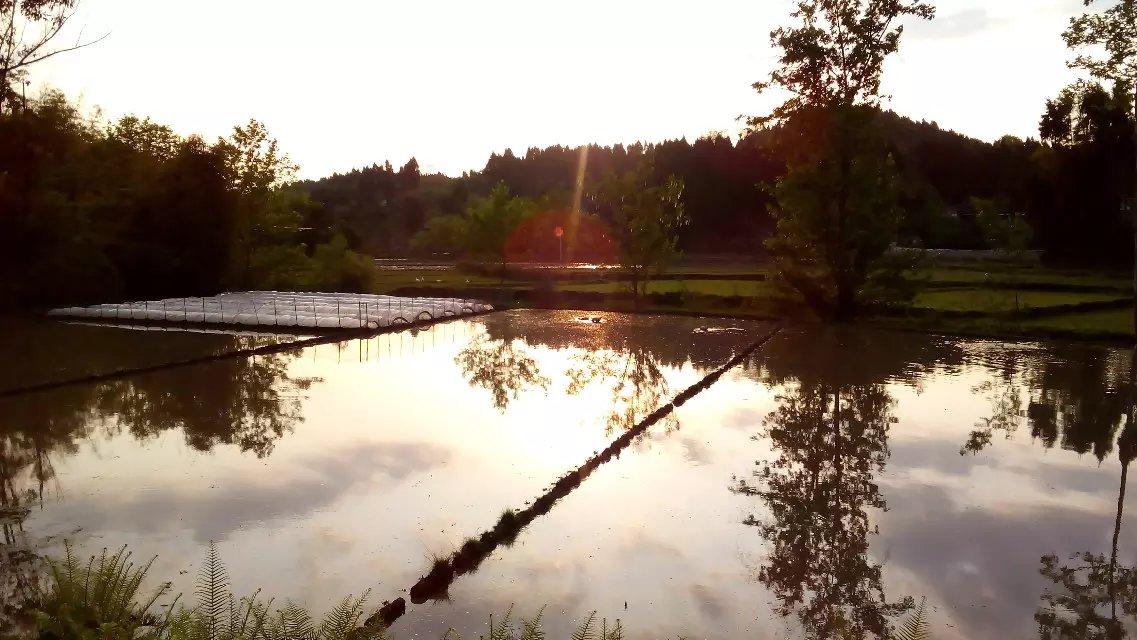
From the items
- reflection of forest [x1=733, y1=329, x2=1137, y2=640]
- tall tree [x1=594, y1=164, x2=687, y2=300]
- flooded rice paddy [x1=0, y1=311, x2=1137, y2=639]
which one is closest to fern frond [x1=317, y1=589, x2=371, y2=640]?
flooded rice paddy [x1=0, y1=311, x2=1137, y2=639]

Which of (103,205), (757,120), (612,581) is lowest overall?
(612,581)

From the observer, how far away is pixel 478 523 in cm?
1031

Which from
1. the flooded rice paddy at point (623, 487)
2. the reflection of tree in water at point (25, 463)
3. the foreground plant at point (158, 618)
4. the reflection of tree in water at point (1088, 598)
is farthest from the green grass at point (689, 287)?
the foreground plant at point (158, 618)

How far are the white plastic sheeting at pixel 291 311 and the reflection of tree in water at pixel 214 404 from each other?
8.17 metres

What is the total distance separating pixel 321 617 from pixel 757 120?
30.8 meters

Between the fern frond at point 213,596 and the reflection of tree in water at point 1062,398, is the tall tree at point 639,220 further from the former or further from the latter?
→ the fern frond at point 213,596

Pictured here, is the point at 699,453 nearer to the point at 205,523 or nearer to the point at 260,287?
the point at 205,523

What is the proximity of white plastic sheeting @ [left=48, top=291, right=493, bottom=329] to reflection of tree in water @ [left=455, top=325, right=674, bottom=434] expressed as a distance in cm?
636

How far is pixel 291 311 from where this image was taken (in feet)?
109

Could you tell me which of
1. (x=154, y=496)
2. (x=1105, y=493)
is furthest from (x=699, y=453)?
(x=154, y=496)

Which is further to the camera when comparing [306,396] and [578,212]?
[578,212]

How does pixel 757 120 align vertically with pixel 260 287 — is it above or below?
above

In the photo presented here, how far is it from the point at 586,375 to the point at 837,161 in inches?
660

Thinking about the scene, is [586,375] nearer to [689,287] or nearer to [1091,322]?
[1091,322]
